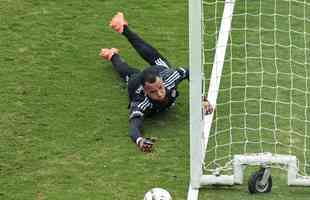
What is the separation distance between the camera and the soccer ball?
19.6 feet

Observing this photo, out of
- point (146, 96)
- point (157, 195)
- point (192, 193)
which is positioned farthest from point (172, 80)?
point (157, 195)

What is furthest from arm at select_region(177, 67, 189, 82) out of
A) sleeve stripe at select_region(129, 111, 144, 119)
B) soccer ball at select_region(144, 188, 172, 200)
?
soccer ball at select_region(144, 188, 172, 200)

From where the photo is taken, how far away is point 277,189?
20.7 ft

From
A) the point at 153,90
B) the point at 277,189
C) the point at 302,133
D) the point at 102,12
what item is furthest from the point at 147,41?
the point at 277,189

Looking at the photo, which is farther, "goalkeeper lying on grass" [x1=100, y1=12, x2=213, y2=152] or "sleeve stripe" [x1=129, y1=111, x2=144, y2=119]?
"sleeve stripe" [x1=129, y1=111, x2=144, y2=119]

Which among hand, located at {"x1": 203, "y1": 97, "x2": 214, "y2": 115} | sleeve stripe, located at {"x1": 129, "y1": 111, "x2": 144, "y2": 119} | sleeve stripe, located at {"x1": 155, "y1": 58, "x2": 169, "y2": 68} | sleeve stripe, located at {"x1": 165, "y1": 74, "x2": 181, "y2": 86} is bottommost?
sleeve stripe, located at {"x1": 129, "y1": 111, "x2": 144, "y2": 119}

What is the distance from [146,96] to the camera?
284 inches

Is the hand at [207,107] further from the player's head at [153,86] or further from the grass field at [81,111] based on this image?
the player's head at [153,86]

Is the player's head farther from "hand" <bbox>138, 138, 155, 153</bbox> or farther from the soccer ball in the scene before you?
the soccer ball

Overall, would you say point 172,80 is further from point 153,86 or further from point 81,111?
point 81,111

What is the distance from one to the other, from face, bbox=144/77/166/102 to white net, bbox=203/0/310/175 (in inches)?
19.2

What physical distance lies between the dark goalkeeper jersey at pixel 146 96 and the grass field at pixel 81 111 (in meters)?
0.13

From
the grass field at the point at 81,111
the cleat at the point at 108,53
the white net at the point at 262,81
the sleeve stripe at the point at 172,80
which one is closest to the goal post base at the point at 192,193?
the grass field at the point at 81,111

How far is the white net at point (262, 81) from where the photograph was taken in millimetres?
6879
